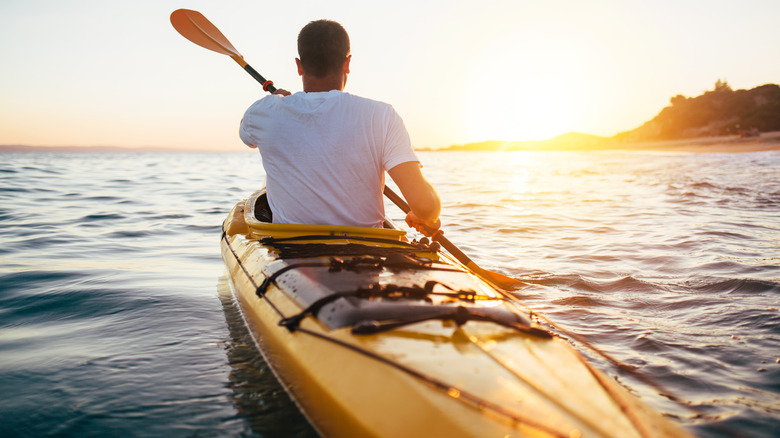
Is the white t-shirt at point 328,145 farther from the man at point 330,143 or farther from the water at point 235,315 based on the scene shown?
the water at point 235,315

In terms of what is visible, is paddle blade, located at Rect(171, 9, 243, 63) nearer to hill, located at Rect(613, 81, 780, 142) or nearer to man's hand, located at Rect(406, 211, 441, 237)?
man's hand, located at Rect(406, 211, 441, 237)

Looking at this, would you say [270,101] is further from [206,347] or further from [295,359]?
[206,347]

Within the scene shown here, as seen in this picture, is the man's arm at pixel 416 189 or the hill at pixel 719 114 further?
the hill at pixel 719 114

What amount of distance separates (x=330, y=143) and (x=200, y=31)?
476 cm

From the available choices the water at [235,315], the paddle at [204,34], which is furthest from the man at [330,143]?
the paddle at [204,34]

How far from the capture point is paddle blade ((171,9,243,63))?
6.43 m

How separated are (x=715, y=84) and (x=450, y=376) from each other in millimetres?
98366

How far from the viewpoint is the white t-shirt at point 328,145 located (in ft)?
9.46

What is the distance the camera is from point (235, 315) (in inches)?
166

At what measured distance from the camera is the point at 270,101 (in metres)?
3.03

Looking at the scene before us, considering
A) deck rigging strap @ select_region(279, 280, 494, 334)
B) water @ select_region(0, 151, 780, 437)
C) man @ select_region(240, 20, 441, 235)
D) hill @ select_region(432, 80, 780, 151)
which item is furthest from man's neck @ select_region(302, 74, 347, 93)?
hill @ select_region(432, 80, 780, 151)

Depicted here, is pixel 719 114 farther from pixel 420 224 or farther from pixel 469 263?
pixel 420 224

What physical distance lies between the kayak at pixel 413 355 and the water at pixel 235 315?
0.43 metres

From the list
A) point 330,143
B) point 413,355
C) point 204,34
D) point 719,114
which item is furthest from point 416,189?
point 719,114
